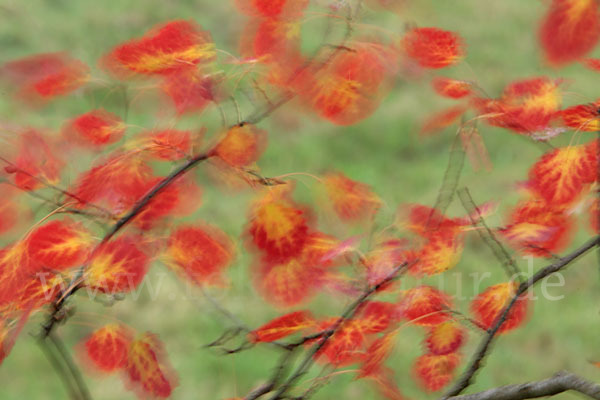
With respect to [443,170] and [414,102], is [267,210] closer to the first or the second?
[443,170]

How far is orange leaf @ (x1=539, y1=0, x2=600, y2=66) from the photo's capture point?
1.02 metres

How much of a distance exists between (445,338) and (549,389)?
0.38 metres

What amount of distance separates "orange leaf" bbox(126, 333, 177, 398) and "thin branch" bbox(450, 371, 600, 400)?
1.39 ft

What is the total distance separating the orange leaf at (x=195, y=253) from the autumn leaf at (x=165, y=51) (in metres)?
0.20

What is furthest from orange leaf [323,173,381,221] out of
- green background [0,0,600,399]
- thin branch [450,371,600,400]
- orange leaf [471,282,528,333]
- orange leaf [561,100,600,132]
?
thin branch [450,371,600,400]

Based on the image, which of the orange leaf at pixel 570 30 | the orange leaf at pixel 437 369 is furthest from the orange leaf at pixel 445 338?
the orange leaf at pixel 570 30

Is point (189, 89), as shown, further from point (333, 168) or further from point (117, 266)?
point (333, 168)

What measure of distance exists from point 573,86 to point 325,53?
1384mm

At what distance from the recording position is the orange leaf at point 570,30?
1022 mm

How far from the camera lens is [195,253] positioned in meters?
0.95

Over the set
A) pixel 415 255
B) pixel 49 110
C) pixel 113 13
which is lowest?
pixel 49 110

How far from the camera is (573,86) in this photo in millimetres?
2215

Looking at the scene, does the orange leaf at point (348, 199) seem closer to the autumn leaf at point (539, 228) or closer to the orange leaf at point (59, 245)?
the autumn leaf at point (539, 228)

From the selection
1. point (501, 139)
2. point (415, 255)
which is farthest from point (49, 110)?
point (415, 255)
